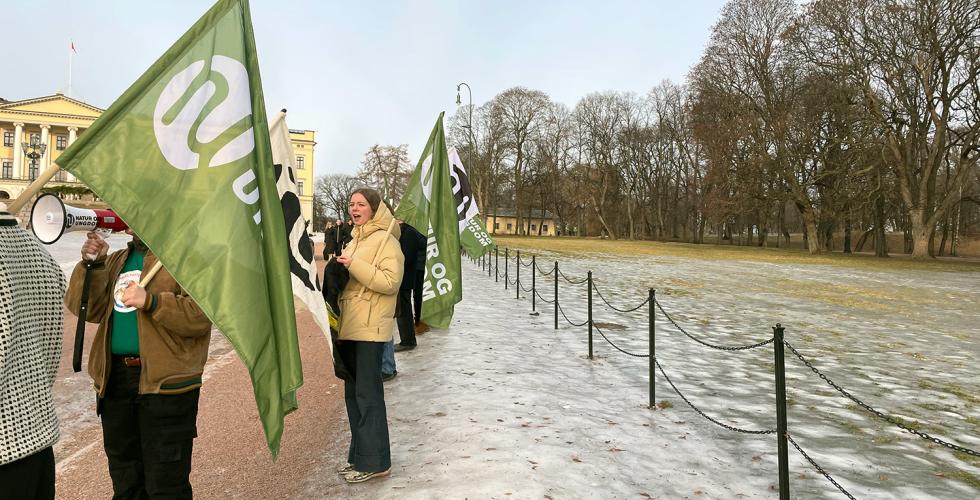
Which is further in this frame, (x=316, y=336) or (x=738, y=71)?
(x=738, y=71)

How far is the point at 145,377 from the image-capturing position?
262 centimetres

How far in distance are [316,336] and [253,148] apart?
667 cm

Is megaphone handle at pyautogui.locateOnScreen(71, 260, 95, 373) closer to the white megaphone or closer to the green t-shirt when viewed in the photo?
the green t-shirt

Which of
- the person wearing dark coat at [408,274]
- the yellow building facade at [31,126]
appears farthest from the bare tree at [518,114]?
the person wearing dark coat at [408,274]

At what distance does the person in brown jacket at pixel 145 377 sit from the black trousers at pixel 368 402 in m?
1.15

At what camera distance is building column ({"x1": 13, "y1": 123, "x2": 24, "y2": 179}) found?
68.8 meters

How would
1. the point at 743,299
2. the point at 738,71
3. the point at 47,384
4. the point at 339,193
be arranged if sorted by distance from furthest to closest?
1. the point at 339,193
2. the point at 738,71
3. the point at 743,299
4. the point at 47,384

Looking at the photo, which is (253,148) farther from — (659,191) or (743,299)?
(659,191)

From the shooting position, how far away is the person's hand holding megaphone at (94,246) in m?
2.63

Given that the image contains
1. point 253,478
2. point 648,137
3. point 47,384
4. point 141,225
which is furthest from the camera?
point 648,137

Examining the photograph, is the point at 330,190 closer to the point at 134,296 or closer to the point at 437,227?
the point at 437,227

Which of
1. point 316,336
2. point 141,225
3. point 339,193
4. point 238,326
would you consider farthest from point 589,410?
point 339,193

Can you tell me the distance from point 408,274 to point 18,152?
84.8 metres

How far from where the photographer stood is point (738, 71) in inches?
1491
